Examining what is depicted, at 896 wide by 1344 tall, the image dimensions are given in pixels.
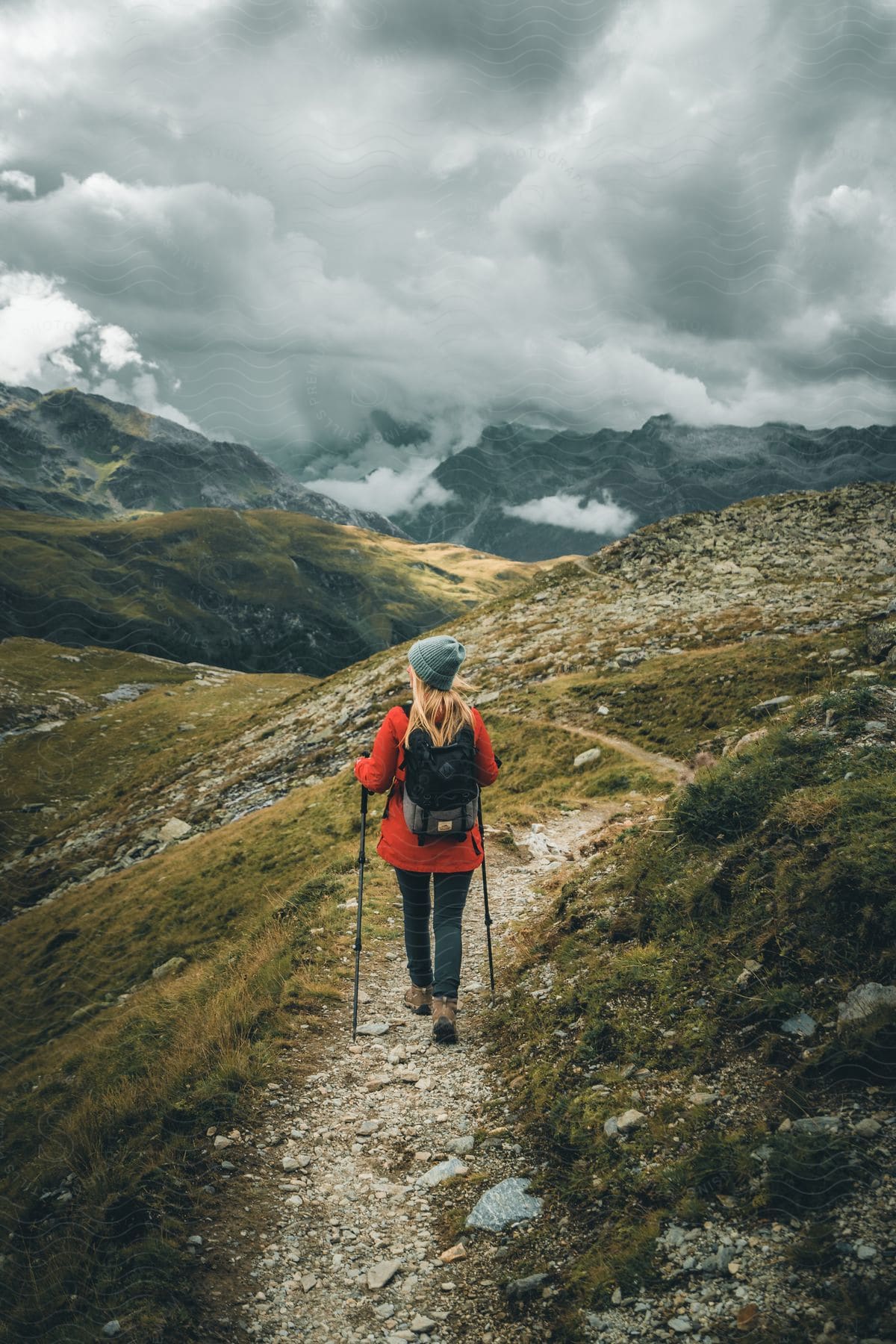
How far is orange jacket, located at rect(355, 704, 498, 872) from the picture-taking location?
318 inches

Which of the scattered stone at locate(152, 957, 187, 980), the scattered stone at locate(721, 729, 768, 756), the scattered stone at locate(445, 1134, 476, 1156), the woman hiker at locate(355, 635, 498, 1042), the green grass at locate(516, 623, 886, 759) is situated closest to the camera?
the scattered stone at locate(445, 1134, 476, 1156)

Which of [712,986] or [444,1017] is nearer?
[712,986]

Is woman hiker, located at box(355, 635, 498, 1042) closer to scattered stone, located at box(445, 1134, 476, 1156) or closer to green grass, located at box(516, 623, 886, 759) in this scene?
scattered stone, located at box(445, 1134, 476, 1156)

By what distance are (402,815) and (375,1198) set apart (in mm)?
3681

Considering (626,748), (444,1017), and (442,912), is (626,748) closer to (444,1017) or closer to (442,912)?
(442,912)

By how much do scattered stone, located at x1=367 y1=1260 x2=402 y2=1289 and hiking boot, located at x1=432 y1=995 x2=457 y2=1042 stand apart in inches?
123

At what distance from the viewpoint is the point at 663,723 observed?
23.3 meters

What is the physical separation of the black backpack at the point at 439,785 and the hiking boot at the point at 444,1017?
2.16m

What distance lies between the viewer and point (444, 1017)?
8445mm

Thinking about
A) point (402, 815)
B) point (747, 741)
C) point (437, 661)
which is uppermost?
point (437, 661)

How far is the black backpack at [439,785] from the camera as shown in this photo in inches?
308

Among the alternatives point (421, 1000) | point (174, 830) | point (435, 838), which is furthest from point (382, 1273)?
point (174, 830)

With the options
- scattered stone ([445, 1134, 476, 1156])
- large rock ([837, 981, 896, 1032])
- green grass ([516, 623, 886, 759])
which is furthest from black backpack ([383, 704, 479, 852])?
green grass ([516, 623, 886, 759])

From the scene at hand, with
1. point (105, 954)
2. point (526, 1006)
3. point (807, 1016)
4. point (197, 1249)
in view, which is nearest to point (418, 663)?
point (526, 1006)
